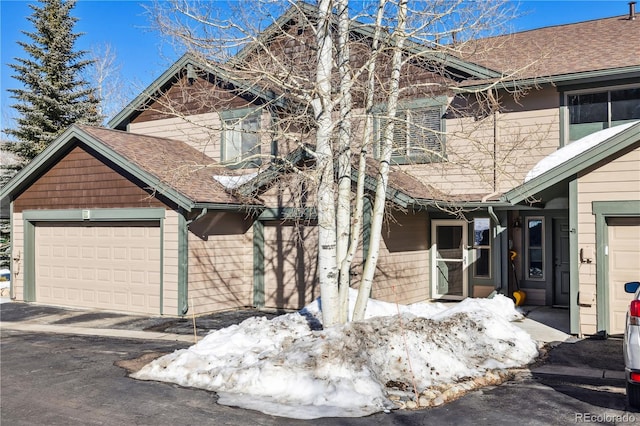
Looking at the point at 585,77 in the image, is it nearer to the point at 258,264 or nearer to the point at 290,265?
the point at 290,265

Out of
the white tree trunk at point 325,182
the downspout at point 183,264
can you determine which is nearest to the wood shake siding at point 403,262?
the white tree trunk at point 325,182

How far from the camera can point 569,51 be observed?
1602 centimetres

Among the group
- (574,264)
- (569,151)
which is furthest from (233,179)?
(574,264)

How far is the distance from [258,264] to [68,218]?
5714 millimetres

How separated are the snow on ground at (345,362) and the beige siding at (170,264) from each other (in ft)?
13.5

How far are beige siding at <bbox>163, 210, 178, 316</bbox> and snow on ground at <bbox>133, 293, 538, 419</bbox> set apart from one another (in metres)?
4.10

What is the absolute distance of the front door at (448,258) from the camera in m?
16.5

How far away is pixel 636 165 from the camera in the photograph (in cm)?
1110

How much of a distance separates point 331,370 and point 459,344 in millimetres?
2627

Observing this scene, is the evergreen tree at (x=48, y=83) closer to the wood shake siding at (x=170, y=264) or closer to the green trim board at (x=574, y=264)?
the wood shake siding at (x=170, y=264)

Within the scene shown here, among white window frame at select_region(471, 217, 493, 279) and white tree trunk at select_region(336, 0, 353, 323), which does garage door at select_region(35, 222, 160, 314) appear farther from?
white window frame at select_region(471, 217, 493, 279)

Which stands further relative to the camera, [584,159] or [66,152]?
[66,152]

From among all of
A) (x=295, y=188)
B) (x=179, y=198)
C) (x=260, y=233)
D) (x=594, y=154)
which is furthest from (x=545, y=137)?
(x=179, y=198)

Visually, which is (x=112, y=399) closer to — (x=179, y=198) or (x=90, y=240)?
(x=179, y=198)
